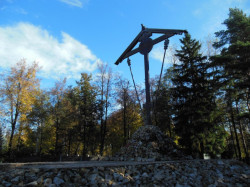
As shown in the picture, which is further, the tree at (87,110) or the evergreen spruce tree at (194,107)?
the tree at (87,110)

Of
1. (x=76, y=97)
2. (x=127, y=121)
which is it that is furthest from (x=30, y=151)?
(x=127, y=121)

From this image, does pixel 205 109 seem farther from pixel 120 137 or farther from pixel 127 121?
pixel 120 137

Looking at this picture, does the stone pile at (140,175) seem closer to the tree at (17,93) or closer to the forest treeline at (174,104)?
the forest treeline at (174,104)

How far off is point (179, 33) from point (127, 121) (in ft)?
49.7

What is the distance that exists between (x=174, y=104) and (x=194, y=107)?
121 inches

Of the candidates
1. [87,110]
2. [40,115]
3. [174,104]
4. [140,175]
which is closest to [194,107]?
[174,104]

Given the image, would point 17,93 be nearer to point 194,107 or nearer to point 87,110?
point 87,110

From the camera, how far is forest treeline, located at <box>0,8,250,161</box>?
11.8 m

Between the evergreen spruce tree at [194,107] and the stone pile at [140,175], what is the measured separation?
16.8 ft

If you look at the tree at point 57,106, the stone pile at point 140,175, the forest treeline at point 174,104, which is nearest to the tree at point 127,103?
the forest treeline at point 174,104

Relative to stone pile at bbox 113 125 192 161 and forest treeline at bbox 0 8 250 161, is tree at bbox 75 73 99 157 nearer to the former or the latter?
forest treeline at bbox 0 8 250 161

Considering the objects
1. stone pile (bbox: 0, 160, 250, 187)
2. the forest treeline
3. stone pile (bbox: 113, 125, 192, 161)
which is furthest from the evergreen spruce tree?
stone pile (bbox: 0, 160, 250, 187)

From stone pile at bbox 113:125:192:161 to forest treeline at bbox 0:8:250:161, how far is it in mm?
2989

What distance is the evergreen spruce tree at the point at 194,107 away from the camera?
1155 cm
